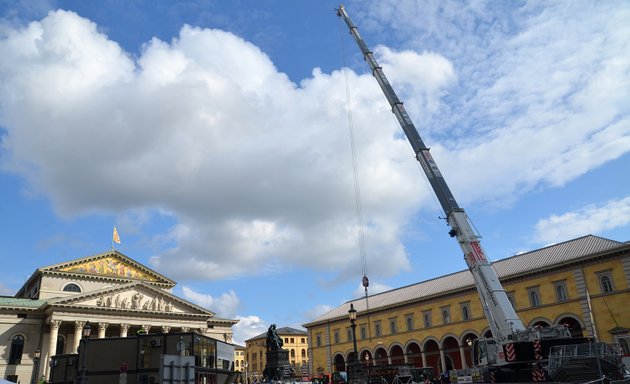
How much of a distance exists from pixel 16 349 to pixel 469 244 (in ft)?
170

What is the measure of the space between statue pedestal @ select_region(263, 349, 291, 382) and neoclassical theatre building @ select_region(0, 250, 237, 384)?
107 feet

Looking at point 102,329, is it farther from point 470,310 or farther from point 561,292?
point 561,292

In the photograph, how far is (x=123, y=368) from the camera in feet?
48.1

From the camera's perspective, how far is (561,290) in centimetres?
4675

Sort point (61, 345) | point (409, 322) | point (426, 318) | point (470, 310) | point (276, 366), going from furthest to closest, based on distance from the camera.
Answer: point (409, 322), point (426, 318), point (61, 345), point (470, 310), point (276, 366)

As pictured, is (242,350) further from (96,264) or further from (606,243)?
(606,243)

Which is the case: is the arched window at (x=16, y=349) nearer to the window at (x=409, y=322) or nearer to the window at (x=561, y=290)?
the window at (x=409, y=322)

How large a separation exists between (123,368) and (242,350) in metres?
135

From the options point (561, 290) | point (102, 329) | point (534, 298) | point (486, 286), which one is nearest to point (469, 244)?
point (486, 286)

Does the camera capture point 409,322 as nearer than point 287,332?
Yes

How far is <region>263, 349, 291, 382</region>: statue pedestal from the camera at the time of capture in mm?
28812

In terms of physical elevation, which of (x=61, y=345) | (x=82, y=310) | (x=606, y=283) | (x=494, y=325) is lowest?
(x=494, y=325)

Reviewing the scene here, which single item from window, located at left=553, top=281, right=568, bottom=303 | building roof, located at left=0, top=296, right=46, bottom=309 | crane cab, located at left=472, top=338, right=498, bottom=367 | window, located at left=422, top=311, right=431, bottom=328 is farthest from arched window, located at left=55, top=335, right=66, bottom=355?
window, located at left=553, top=281, right=568, bottom=303

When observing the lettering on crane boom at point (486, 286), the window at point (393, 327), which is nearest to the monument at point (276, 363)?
the lettering on crane boom at point (486, 286)
